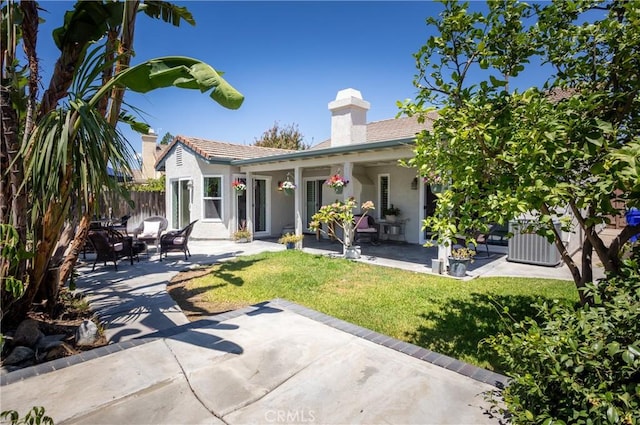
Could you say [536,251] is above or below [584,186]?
below

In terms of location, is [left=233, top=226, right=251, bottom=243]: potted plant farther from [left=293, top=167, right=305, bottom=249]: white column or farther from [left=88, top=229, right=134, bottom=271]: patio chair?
[left=88, top=229, right=134, bottom=271]: patio chair

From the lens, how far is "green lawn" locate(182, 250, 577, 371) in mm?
4762

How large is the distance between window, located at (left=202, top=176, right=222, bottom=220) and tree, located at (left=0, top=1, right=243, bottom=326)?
9.93m

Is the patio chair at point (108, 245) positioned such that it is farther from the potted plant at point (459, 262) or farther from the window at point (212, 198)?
the potted plant at point (459, 262)

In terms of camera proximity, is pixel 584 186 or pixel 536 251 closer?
pixel 584 186

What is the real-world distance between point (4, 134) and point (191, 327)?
3.36m

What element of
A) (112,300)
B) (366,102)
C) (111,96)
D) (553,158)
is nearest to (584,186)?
(553,158)

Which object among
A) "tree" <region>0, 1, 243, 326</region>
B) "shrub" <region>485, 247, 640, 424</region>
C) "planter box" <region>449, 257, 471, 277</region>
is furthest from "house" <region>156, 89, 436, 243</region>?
"shrub" <region>485, 247, 640, 424</region>

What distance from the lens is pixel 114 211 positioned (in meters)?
3.90

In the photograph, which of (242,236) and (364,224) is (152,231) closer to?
(242,236)

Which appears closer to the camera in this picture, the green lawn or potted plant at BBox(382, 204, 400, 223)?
the green lawn

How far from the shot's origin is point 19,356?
12.4 ft

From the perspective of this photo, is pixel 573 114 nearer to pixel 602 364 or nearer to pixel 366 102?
pixel 602 364

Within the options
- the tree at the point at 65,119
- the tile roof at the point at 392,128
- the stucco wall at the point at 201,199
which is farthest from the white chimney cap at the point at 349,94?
the tree at the point at 65,119
